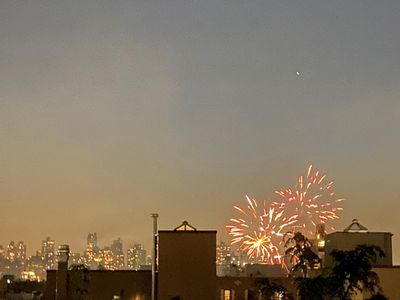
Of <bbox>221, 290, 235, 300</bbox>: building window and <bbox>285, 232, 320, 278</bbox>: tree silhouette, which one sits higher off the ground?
<bbox>285, 232, 320, 278</bbox>: tree silhouette

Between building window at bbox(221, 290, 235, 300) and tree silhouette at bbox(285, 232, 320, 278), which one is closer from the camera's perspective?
tree silhouette at bbox(285, 232, 320, 278)

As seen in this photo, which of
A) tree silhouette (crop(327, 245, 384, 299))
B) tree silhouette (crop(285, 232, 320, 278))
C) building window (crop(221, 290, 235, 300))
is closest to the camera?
tree silhouette (crop(327, 245, 384, 299))

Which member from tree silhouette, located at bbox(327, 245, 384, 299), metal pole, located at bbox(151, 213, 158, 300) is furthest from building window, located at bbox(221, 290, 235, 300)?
tree silhouette, located at bbox(327, 245, 384, 299)

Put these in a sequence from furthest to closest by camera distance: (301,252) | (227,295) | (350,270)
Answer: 1. (227,295)
2. (301,252)
3. (350,270)

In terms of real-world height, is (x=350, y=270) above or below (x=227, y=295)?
above

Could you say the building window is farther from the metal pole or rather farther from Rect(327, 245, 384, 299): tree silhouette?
Rect(327, 245, 384, 299): tree silhouette

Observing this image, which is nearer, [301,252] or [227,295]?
[301,252]

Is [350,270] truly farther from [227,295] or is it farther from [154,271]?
[227,295]

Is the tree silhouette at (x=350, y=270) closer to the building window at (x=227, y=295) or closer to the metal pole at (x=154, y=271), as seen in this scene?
the metal pole at (x=154, y=271)

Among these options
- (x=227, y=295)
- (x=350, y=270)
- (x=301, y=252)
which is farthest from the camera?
(x=227, y=295)

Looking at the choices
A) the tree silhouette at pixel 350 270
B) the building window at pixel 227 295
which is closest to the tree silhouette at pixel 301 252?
the tree silhouette at pixel 350 270

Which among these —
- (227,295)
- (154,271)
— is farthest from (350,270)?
(227,295)
